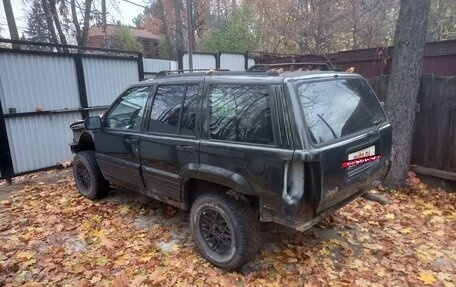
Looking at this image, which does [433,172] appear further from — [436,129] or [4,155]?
[4,155]

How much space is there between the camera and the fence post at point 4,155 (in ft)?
18.7

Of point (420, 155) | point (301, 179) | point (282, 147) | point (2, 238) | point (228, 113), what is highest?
point (228, 113)

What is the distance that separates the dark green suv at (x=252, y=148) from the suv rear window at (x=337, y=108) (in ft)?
0.04

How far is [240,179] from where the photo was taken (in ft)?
9.05

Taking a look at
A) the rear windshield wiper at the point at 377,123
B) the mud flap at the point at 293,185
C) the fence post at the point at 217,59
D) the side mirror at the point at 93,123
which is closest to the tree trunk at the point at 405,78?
the rear windshield wiper at the point at 377,123

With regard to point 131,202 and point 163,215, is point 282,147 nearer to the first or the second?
point 163,215

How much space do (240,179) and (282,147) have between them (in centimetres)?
50

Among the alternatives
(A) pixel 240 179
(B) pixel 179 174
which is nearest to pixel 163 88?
(B) pixel 179 174

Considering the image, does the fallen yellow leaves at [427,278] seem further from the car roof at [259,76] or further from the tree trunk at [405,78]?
the car roof at [259,76]

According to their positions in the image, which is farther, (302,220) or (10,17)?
(10,17)

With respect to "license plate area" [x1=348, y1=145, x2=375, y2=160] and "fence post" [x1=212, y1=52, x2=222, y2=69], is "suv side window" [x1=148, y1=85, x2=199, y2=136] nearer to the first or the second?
"license plate area" [x1=348, y1=145, x2=375, y2=160]

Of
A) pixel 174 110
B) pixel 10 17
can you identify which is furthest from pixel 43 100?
pixel 10 17

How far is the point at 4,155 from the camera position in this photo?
5.75 metres

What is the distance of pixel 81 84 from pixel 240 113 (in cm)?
548
